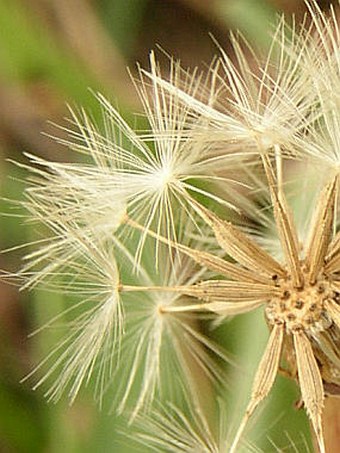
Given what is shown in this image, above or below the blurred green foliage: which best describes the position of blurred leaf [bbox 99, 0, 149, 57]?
above

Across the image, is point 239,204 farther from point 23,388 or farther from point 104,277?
point 23,388

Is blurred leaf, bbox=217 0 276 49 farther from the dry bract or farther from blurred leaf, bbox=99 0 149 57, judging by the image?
the dry bract

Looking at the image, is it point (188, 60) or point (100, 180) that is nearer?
point (100, 180)

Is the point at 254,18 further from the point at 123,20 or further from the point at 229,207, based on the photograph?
the point at 229,207

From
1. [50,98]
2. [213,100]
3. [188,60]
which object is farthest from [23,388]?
[213,100]

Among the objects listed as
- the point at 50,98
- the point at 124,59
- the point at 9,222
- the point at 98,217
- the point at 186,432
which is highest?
the point at 124,59

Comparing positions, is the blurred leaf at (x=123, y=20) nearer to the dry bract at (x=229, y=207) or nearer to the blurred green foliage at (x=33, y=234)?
the blurred green foliage at (x=33, y=234)

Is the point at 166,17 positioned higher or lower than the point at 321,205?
higher

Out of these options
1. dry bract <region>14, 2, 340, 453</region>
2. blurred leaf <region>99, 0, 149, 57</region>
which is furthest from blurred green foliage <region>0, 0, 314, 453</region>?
dry bract <region>14, 2, 340, 453</region>

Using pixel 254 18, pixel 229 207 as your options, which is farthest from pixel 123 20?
pixel 229 207

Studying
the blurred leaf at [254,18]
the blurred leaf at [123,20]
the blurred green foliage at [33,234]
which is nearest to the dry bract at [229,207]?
the blurred green foliage at [33,234]

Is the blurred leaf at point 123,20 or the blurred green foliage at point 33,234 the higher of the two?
the blurred leaf at point 123,20
